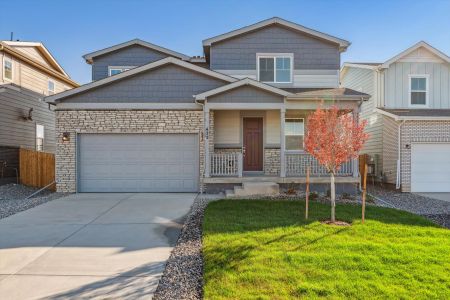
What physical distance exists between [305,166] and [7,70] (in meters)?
14.6

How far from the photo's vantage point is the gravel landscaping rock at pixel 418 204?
8.19 m

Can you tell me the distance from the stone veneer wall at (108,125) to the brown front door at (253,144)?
79.3 inches

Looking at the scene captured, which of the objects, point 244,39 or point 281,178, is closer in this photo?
point 281,178

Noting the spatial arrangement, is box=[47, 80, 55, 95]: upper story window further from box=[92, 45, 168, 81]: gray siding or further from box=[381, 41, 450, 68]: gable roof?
box=[381, 41, 450, 68]: gable roof

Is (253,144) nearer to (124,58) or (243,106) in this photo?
(243,106)

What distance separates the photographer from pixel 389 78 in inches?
569

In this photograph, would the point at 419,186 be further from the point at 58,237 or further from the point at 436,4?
the point at 58,237

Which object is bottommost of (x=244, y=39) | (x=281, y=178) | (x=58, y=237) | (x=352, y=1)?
(x=58, y=237)

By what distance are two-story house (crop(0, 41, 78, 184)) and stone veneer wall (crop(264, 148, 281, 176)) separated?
11.9 meters

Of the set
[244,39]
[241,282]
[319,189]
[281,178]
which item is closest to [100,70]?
[244,39]

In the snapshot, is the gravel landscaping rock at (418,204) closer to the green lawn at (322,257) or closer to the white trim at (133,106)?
the green lawn at (322,257)

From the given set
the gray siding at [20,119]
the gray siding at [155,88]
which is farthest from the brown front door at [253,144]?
the gray siding at [20,119]

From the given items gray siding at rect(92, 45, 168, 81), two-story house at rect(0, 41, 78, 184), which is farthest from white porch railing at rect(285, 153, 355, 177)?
two-story house at rect(0, 41, 78, 184)

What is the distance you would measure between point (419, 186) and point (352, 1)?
817 centimetres
